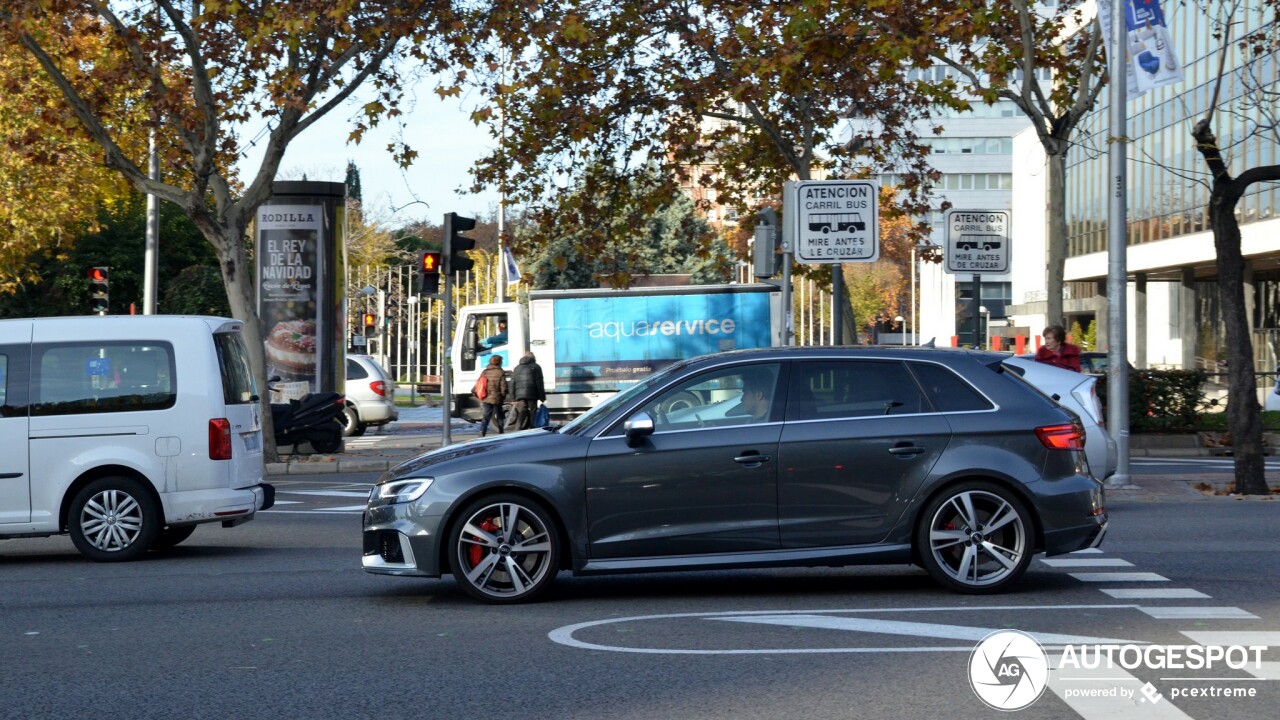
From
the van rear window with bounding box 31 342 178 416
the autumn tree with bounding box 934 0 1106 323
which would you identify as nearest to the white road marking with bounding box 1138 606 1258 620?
the van rear window with bounding box 31 342 178 416

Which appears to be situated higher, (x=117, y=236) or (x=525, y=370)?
(x=117, y=236)

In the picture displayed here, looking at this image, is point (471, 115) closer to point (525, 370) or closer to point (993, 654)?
point (525, 370)

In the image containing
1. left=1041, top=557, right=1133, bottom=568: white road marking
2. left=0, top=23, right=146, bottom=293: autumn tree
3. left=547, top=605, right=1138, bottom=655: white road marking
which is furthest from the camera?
left=0, top=23, right=146, bottom=293: autumn tree

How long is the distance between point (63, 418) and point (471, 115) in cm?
1106

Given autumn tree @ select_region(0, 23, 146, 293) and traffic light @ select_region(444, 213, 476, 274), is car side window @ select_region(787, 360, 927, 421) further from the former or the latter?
autumn tree @ select_region(0, 23, 146, 293)

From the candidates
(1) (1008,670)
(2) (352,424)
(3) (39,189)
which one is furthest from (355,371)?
(1) (1008,670)

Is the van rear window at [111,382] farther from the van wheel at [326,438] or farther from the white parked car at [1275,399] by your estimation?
the white parked car at [1275,399]

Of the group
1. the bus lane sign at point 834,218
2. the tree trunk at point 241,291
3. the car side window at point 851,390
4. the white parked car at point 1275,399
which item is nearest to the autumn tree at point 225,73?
the tree trunk at point 241,291

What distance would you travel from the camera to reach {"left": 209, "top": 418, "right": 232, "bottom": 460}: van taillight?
40.4 ft

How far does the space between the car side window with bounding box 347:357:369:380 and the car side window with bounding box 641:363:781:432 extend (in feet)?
77.5

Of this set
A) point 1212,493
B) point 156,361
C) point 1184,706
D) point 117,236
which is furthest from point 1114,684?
point 117,236

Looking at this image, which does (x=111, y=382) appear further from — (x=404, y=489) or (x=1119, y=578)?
(x=1119, y=578)

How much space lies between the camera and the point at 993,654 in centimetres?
750

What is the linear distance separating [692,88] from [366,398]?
11432 millimetres
